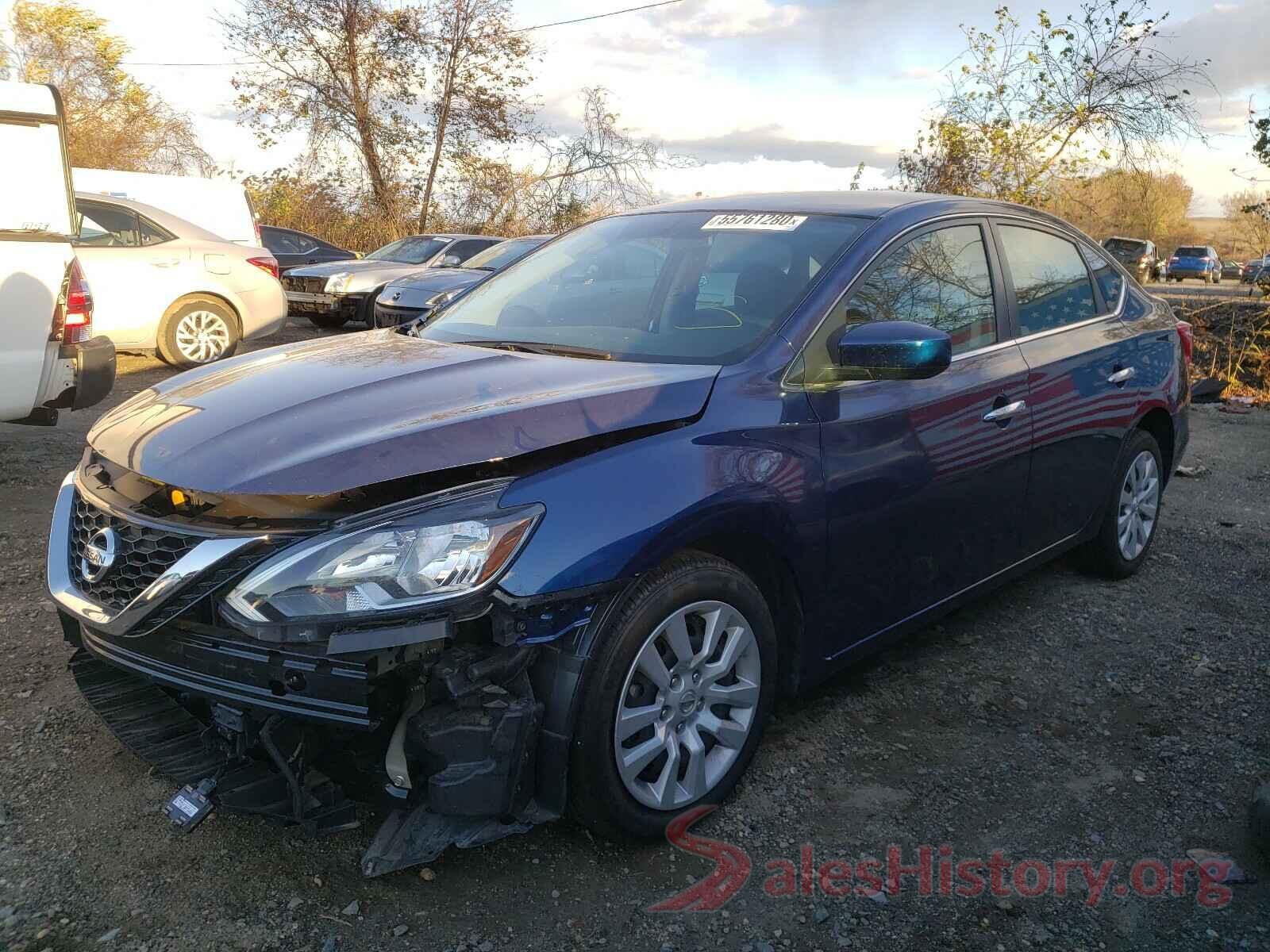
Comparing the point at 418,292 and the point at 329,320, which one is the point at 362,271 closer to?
the point at 329,320

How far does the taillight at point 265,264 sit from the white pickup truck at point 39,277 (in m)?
4.50

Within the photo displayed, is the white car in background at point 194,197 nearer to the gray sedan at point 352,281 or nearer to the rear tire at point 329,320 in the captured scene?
the gray sedan at point 352,281

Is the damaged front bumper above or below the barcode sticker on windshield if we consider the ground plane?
below

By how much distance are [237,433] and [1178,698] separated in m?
3.22

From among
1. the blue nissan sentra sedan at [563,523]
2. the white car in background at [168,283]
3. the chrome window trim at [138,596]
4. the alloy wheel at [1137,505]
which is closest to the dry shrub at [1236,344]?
the alloy wheel at [1137,505]

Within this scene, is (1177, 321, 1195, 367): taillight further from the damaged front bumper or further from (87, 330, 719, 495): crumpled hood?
the damaged front bumper

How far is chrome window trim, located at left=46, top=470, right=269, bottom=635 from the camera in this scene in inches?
84.3

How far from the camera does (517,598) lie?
7.03 ft

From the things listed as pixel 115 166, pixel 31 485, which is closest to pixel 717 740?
pixel 31 485

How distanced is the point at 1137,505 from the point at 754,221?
2.50 meters

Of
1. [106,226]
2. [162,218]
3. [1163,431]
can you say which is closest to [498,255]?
[162,218]

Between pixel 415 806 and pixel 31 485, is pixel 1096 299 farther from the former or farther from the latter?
pixel 31 485

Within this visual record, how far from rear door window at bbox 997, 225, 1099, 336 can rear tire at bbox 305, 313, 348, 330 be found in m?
9.96

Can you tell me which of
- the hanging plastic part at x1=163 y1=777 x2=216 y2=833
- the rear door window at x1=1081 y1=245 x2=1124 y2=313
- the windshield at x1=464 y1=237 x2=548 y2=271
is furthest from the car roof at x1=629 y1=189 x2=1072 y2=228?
the windshield at x1=464 y1=237 x2=548 y2=271
